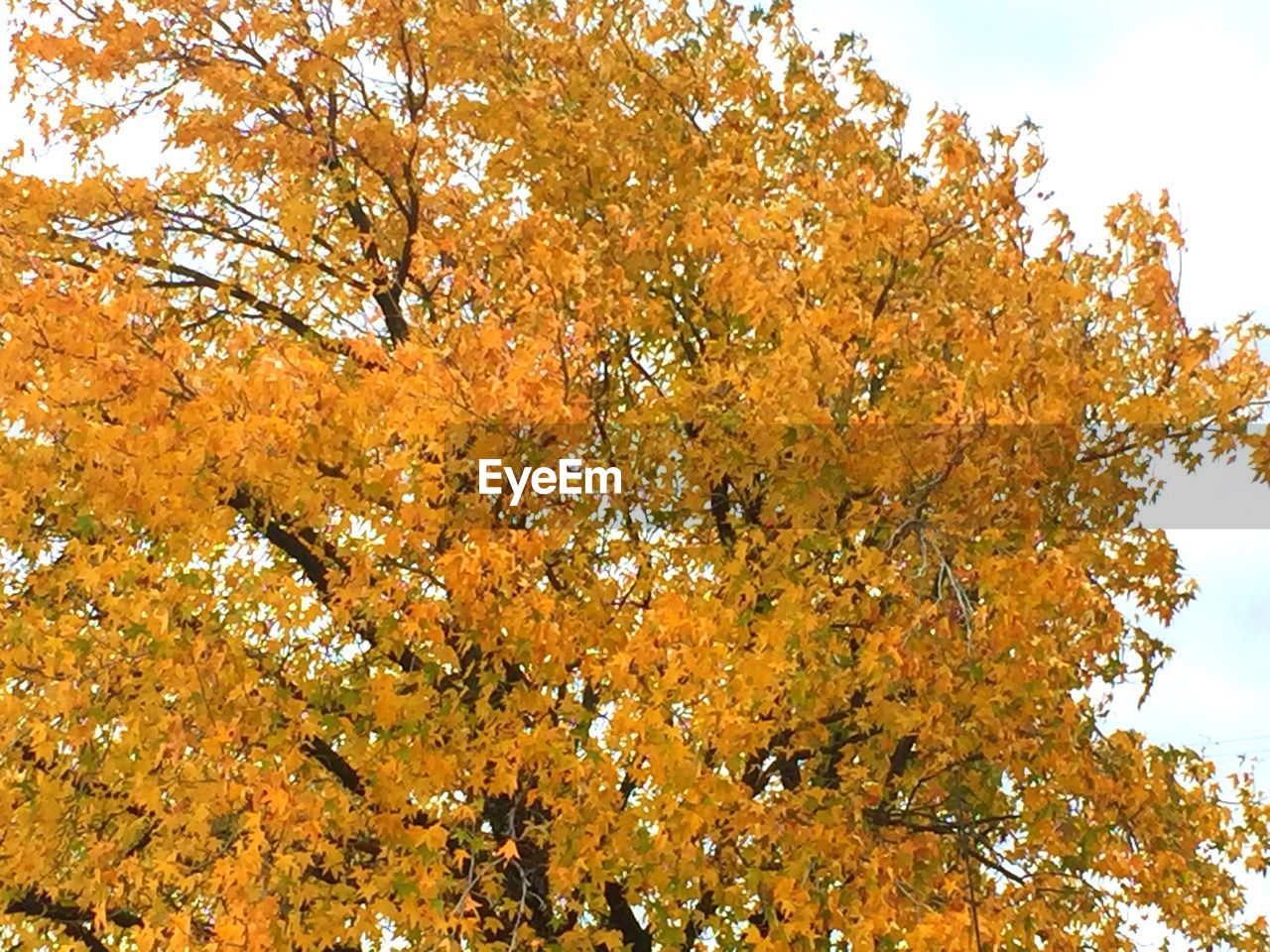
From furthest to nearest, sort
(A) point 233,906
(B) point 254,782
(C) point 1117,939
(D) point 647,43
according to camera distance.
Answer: (D) point 647,43 → (C) point 1117,939 → (B) point 254,782 → (A) point 233,906

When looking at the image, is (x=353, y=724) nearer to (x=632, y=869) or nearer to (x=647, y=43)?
(x=632, y=869)

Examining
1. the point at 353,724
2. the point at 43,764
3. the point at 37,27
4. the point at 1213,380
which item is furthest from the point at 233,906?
the point at 37,27

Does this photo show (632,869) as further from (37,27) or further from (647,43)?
(37,27)

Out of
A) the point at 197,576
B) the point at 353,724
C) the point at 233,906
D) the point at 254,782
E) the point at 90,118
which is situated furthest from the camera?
the point at 90,118

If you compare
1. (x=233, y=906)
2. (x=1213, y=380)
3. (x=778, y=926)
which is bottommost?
(x=233, y=906)

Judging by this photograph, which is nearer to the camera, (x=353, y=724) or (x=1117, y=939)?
(x=353, y=724)

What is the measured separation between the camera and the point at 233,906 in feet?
21.0

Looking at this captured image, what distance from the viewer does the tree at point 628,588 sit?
704cm

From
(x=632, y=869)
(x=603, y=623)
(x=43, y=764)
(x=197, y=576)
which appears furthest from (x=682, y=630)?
(x=43, y=764)

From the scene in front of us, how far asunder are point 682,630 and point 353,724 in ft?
7.39

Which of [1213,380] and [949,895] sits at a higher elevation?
[1213,380]

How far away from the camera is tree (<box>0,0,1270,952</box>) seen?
277 inches

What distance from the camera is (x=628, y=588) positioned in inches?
335

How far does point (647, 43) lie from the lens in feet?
34.2
